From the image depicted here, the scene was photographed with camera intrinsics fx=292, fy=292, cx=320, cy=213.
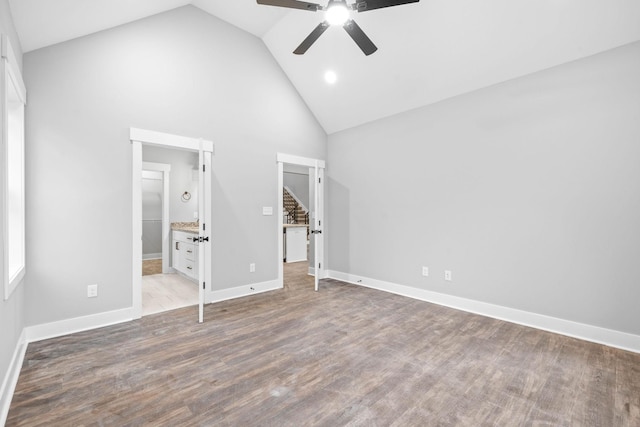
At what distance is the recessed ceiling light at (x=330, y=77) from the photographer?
4438 millimetres

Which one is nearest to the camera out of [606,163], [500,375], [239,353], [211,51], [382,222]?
[500,375]

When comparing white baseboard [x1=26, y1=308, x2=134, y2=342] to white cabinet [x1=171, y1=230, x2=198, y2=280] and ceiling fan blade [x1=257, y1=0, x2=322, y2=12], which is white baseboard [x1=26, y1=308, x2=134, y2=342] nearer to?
white cabinet [x1=171, y1=230, x2=198, y2=280]

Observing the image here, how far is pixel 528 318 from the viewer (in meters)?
3.21

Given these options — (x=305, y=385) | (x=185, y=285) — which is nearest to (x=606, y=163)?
(x=305, y=385)

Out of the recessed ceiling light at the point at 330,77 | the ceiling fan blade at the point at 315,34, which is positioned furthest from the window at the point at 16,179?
the recessed ceiling light at the point at 330,77

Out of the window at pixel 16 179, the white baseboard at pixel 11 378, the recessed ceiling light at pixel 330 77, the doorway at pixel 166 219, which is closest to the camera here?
the white baseboard at pixel 11 378

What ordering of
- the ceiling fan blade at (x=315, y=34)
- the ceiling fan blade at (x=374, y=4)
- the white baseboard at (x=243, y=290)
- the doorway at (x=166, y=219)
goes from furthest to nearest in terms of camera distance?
the doorway at (x=166, y=219)
the white baseboard at (x=243, y=290)
the ceiling fan blade at (x=315, y=34)
the ceiling fan blade at (x=374, y=4)

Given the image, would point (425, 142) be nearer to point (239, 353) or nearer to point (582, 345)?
point (582, 345)

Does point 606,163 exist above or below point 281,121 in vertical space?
below

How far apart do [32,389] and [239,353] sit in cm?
140

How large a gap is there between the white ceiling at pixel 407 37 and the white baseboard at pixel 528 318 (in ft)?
8.70

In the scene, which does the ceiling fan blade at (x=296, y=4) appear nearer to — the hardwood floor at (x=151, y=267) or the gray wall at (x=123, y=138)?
the gray wall at (x=123, y=138)

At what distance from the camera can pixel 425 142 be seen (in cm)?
411

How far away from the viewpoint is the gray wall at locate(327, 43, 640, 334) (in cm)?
271
